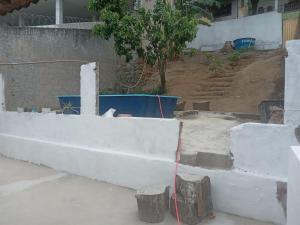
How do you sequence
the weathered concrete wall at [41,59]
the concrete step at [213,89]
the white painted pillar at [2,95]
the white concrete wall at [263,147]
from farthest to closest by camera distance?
the concrete step at [213,89] → the weathered concrete wall at [41,59] → the white painted pillar at [2,95] → the white concrete wall at [263,147]

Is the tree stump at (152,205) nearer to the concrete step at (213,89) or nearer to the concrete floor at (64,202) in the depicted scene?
the concrete floor at (64,202)

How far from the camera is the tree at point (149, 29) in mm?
10602

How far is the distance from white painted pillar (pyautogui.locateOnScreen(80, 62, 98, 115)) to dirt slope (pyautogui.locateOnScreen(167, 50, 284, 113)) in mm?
5433

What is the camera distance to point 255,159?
175 inches

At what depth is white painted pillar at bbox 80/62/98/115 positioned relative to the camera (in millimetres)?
6352

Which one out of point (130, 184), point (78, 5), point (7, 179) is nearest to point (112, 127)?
point (130, 184)

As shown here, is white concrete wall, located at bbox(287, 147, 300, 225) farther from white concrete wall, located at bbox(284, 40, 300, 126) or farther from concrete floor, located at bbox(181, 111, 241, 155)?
concrete floor, located at bbox(181, 111, 241, 155)

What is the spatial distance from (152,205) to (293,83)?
215 centimetres

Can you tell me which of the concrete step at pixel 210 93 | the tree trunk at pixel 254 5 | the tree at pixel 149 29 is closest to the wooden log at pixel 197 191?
the tree at pixel 149 29

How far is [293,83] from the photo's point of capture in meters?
4.11

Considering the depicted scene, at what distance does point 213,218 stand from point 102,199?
67.0 inches

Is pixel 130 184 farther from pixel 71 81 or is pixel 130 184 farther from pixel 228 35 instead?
pixel 228 35

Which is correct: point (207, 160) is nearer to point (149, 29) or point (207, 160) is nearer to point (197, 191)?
point (197, 191)

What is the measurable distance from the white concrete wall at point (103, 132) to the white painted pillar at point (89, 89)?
159 millimetres
